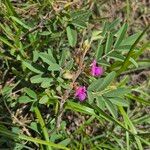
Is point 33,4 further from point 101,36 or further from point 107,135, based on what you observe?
point 107,135

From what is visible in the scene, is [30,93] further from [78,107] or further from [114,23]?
[114,23]

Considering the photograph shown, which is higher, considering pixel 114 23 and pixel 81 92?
pixel 114 23

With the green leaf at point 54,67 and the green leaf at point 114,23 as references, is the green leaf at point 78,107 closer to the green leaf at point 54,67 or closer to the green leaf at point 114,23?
the green leaf at point 54,67

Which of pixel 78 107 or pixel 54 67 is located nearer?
pixel 54 67

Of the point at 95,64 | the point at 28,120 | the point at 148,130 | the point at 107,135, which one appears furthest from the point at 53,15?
the point at 148,130

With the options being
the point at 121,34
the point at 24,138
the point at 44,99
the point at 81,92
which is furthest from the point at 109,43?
the point at 24,138

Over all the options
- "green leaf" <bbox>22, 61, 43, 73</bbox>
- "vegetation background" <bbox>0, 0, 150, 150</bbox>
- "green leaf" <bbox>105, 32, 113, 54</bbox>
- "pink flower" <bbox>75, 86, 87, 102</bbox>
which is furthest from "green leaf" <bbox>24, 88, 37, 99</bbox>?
"green leaf" <bbox>105, 32, 113, 54</bbox>

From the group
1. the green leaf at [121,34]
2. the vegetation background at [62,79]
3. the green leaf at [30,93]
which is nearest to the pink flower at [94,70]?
the vegetation background at [62,79]
